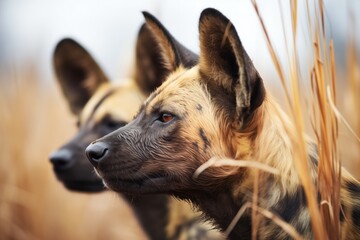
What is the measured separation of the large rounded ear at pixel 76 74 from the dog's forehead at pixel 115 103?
0.68ft

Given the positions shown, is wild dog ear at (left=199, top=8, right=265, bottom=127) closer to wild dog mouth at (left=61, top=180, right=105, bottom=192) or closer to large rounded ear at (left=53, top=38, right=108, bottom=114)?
wild dog mouth at (left=61, top=180, right=105, bottom=192)

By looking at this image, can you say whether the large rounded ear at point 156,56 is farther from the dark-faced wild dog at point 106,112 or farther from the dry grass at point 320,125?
the dry grass at point 320,125

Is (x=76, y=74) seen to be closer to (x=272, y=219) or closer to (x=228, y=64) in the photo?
(x=228, y=64)

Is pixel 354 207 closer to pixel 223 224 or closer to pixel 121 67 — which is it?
pixel 223 224

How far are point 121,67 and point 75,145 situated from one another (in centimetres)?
139

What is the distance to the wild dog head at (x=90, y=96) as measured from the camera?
3910mm

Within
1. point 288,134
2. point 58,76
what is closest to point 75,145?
point 58,76

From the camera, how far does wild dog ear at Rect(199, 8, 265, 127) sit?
2443 millimetres

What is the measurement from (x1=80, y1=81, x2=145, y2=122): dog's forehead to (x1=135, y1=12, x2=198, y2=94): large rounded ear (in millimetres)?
94

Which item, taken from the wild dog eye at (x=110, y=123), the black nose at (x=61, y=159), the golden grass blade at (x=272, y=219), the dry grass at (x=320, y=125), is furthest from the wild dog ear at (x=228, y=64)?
the wild dog eye at (x=110, y=123)

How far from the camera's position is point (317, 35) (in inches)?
95.0

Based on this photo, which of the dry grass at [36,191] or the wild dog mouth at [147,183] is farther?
the dry grass at [36,191]

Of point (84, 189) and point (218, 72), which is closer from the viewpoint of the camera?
point (218, 72)

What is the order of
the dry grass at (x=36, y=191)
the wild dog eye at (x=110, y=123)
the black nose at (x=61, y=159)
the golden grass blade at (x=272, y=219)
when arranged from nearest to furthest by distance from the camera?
the golden grass blade at (x=272, y=219), the black nose at (x=61, y=159), the wild dog eye at (x=110, y=123), the dry grass at (x=36, y=191)
